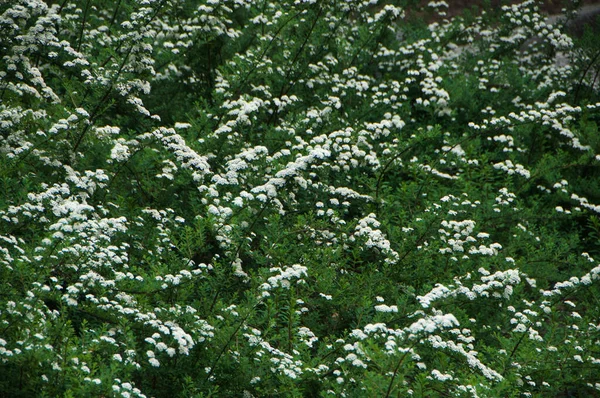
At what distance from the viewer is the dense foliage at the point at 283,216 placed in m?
4.25

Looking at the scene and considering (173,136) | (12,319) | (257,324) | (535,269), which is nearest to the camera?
(12,319)

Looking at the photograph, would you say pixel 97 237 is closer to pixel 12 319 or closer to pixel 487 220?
pixel 12 319

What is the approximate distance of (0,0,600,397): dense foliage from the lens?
4.25 m

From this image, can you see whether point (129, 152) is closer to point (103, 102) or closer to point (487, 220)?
point (103, 102)

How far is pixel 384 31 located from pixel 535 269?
3.99 meters

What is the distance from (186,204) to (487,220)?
2720 mm

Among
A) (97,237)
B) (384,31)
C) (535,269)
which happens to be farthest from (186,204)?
(384,31)

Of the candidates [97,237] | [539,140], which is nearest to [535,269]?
[539,140]

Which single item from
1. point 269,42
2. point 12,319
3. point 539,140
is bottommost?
point 12,319

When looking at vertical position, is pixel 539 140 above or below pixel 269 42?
above

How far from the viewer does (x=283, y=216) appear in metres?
6.07

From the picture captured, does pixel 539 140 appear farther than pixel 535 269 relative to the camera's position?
Yes

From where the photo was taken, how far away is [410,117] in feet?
28.0

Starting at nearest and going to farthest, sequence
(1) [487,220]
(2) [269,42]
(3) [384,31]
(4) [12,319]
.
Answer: (4) [12,319]
(1) [487,220]
(2) [269,42]
(3) [384,31]
